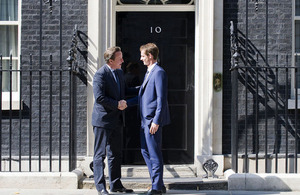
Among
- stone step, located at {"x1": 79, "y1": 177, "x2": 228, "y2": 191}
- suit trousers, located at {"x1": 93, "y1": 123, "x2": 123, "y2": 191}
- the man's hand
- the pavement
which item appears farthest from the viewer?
stone step, located at {"x1": 79, "y1": 177, "x2": 228, "y2": 191}

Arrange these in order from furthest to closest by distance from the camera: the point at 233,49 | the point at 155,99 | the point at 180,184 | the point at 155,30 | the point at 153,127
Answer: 1. the point at 155,30
2. the point at 233,49
3. the point at 180,184
4. the point at 155,99
5. the point at 153,127

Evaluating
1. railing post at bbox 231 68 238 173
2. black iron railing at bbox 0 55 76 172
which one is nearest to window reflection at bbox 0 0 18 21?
black iron railing at bbox 0 55 76 172

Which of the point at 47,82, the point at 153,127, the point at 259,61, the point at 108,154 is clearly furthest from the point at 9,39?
the point at 259,61

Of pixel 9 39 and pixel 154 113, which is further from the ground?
pixel 9 39

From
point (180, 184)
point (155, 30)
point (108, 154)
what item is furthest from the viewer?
point (155, 30)

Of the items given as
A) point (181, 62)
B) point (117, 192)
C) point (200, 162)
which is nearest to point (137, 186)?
point (117, 192)

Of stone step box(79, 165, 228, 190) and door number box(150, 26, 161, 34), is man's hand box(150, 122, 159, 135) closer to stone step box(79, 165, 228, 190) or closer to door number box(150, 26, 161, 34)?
stone step box(79, 165, 228, 190)

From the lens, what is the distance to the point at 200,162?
22.4 feet

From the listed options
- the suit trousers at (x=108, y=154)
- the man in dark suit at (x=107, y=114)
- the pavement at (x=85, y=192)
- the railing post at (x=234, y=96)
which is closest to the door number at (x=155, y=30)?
the railing post at (x=234, y=96)

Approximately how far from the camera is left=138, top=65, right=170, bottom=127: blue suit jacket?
5.48m

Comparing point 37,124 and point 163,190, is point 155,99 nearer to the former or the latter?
point 163,190

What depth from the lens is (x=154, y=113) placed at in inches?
220

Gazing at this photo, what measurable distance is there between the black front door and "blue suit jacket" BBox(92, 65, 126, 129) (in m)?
1.38

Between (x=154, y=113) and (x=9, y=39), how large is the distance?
2840 mm
